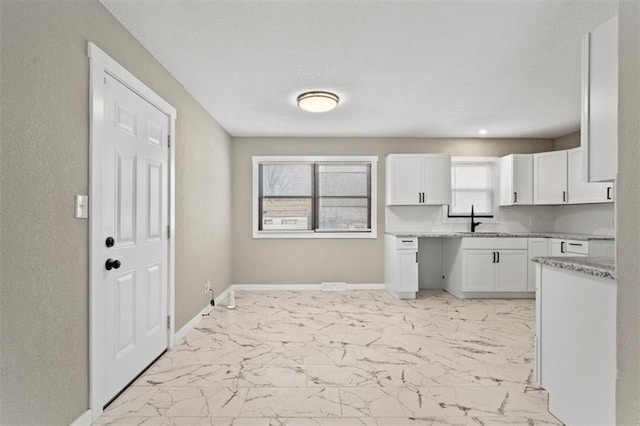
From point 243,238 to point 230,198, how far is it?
668 millimetres

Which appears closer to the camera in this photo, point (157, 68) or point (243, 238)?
point (157, 68)

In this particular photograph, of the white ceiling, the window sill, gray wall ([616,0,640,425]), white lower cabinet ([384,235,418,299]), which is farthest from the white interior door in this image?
white lower cabinet ([384,235,418,299])

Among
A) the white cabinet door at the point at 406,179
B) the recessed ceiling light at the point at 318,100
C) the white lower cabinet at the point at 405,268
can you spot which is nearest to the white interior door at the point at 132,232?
the recessed ceiling light at the point at 318,100

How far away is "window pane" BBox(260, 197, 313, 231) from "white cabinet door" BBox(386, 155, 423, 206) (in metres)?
1.43

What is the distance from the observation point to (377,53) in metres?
2.68

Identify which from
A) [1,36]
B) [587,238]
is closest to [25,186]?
[1,36]

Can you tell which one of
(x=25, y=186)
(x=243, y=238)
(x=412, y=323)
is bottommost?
(x=412, y=323)

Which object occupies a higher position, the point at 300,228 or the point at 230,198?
the point at 230,198

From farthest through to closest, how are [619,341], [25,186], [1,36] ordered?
[25,186] < [1,36] < [619,341]

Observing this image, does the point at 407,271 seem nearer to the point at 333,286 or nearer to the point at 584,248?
the point at 333,286

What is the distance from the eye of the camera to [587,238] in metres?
4.15

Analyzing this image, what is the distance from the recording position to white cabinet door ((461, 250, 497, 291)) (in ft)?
16.0

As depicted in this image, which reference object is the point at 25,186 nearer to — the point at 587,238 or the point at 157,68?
the point at 157,68

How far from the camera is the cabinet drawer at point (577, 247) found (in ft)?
13.7
